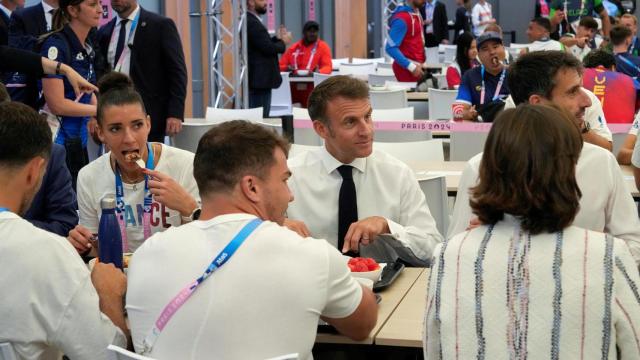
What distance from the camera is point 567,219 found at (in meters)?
2.08

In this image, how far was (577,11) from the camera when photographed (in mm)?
16969

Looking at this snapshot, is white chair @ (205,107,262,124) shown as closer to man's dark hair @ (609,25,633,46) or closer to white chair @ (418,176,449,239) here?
white chair @ (418,176,449,239)

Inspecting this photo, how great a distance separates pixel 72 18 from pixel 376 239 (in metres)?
2.58

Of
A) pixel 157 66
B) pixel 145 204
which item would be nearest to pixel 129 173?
pixel 145 204

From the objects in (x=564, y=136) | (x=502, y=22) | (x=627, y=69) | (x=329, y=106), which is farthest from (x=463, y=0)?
(x=564, y=136)

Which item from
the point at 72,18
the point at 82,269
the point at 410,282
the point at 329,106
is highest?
the point at 72,18

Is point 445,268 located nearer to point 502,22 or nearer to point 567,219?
point 567,219

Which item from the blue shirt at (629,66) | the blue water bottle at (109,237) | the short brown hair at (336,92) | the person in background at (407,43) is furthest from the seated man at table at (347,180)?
the person in background at (407,43)

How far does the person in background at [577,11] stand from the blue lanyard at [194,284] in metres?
14.8

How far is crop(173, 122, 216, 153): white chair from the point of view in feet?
21.5

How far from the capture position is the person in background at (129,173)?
12.0 ft

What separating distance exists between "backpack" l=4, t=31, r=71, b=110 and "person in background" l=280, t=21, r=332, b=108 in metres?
7.07

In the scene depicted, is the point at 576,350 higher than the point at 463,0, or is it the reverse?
the point at 463,0

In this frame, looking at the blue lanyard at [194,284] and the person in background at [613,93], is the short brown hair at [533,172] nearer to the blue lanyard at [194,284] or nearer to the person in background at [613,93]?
the blue lanyard at [194,284]
